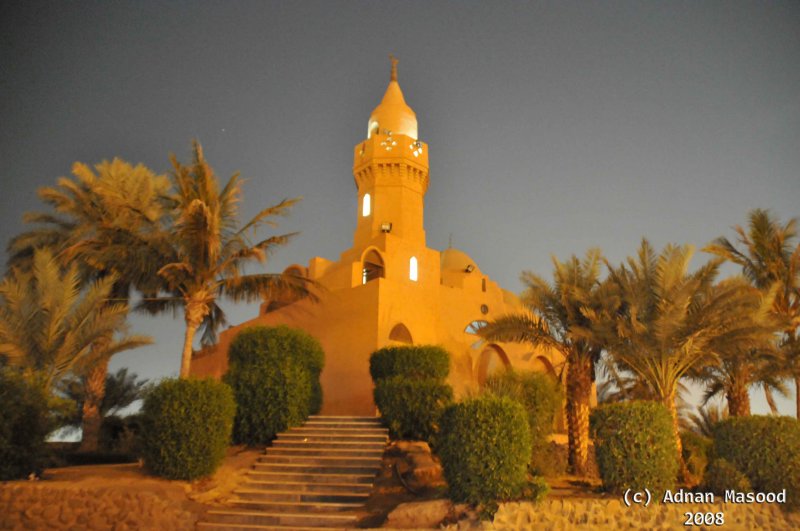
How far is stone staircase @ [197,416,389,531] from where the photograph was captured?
10234 mm

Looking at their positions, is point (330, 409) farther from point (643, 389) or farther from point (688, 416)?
point (688, 416)

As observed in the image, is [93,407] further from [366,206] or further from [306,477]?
[366,206]

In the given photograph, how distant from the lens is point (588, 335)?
14406mm

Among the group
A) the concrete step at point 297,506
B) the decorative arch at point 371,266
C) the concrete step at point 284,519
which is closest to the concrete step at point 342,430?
the concrete step at point 297,506

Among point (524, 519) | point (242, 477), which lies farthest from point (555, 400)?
point (242, 477)

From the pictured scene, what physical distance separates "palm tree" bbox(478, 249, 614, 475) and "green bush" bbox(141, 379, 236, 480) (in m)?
7.27

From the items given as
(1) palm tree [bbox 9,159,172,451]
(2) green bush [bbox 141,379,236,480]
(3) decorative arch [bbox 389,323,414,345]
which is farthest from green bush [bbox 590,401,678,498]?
(1) palm tree [bbox 9,159,172,451]

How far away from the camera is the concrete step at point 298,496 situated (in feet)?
36.3

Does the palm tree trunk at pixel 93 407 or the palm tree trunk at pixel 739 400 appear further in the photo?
the palm tree trunk at pixel 93 407

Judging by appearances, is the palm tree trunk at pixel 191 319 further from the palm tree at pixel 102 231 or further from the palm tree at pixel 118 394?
the palm tree at pixel 118 394

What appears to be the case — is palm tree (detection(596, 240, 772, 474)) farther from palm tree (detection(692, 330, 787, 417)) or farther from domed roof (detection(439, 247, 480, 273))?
domed roof (detection(439, 247, 480, 273))

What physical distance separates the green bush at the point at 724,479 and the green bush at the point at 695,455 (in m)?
1.93

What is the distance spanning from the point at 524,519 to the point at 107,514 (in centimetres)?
659

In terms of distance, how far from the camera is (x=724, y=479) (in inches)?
445
